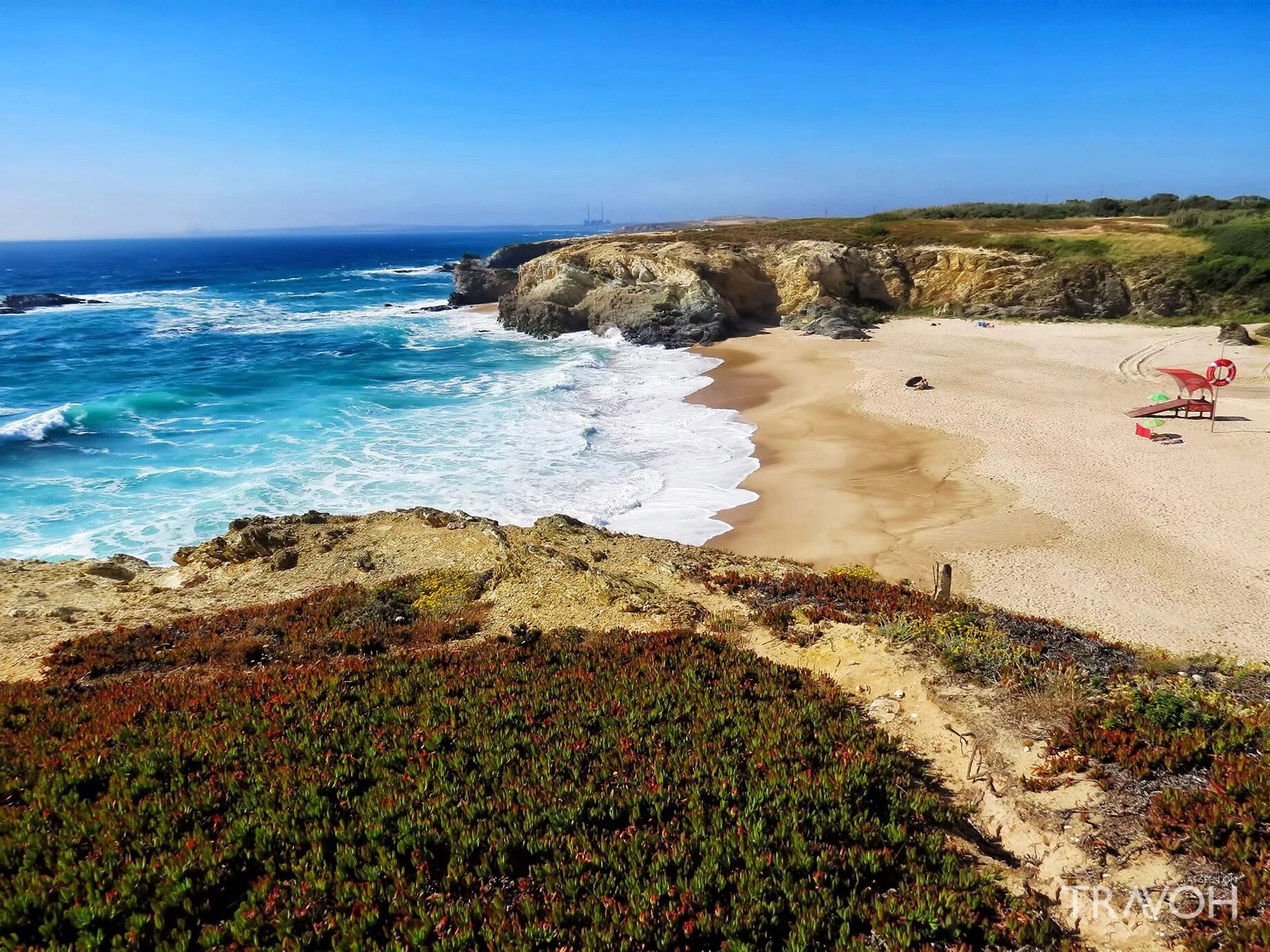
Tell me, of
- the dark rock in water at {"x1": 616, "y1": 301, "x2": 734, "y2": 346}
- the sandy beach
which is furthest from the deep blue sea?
the sandy beach

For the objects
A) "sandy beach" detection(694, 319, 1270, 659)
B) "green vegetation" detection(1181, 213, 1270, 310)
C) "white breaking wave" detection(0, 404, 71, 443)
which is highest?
"green vegetation" detection(1181, 213, 1270, 310)

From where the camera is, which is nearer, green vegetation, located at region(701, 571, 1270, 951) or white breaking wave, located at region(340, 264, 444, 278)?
green vegetation, located at region(701, 571, 1270, 951)

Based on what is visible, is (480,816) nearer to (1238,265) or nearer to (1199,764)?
(1199,764)

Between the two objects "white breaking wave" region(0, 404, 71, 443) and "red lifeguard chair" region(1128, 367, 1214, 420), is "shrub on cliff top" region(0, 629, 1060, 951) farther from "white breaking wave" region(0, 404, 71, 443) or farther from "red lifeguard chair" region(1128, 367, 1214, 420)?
"red lifeguard chair" region(1128, 367, 1214, 420)

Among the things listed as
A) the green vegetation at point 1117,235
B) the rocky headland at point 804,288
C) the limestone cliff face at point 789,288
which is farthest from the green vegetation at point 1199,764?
the green vegetation at point 1117,235

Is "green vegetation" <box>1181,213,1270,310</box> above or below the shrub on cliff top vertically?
above

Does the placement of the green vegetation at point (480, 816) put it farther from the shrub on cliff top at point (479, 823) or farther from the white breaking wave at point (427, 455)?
the white breaking wave at point (427, 455)
